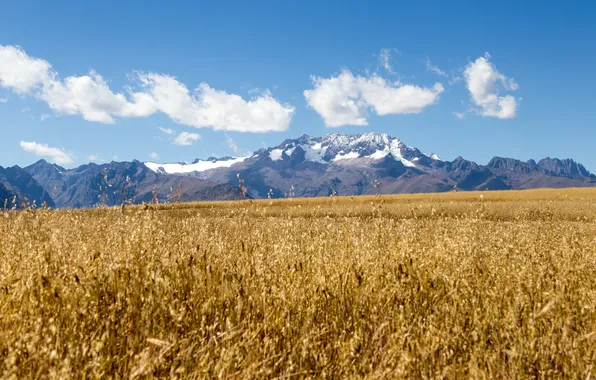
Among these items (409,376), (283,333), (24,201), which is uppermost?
(24,201)

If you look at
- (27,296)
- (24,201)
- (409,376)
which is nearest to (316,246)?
(409,376)

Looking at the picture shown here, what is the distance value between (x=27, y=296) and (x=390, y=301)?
2.78m

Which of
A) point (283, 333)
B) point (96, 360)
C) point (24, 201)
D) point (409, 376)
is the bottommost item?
point (409, 376)

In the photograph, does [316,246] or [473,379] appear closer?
[473,379]

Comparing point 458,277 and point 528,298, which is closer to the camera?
point 528,298

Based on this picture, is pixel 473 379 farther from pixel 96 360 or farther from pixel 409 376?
pixel 96 360

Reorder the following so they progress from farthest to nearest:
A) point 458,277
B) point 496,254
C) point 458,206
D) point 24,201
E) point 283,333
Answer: point 458,206
point 24,201
point 496,254
point 458,277
point 283,333

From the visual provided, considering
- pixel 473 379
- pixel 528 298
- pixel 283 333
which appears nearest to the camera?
pixel 473 379

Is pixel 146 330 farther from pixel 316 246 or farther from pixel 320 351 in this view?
pixel 316 246

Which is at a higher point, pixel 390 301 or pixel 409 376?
pixel 390 301

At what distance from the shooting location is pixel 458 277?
411 centimetres

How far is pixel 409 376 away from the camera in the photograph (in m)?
2.70

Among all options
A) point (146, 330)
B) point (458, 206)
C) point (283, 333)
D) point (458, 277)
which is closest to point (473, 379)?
point (283, 333)

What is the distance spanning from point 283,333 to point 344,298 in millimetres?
886
